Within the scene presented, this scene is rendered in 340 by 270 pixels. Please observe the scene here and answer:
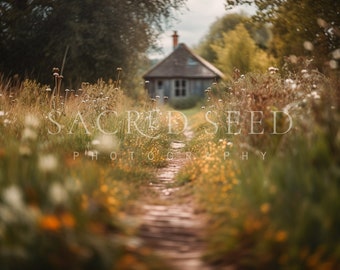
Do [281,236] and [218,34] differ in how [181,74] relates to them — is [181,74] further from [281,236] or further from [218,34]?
[281,236]

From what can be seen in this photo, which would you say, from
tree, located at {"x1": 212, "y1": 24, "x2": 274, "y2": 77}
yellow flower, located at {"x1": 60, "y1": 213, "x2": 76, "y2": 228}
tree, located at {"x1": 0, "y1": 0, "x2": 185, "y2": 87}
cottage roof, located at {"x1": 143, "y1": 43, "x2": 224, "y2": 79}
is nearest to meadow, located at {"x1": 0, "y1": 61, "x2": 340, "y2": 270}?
yellow flower, located at {"x1": 60, "y1": 213, "x2": 76, "y2": 228}

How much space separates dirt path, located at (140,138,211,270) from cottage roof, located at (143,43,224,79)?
29274 millimetres

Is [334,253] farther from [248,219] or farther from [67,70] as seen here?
[67,70]

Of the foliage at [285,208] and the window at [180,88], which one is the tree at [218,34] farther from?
the foliage at [285,208]

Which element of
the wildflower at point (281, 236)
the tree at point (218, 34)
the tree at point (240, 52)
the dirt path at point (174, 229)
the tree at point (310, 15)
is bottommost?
the dirt path at point (174, 229)

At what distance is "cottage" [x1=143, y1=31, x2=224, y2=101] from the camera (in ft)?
115

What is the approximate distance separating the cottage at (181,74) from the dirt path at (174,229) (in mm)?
29393

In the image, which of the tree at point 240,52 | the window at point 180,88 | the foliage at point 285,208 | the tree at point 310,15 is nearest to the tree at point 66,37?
the tree at point 310,15

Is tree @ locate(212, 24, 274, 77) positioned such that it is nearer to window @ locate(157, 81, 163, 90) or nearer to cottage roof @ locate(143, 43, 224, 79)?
cottage roof @ locate(143, 43, 224, 79)

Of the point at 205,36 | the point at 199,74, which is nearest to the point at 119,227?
the point at 199,74

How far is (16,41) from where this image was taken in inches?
665

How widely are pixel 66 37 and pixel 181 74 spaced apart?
1899 cm

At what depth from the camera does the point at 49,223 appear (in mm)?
3002

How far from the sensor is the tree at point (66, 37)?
16.6m
